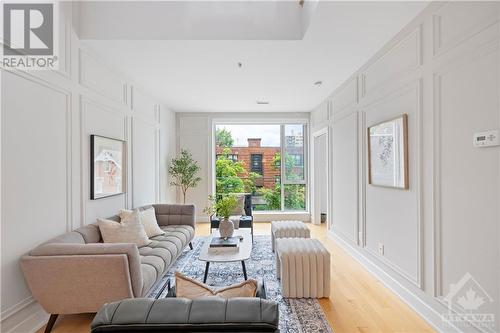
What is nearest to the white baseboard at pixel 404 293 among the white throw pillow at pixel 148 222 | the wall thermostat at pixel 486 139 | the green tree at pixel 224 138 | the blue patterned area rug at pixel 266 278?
the blue patterned area rug at pixel 266 278

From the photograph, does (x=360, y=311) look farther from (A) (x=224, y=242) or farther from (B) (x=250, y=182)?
→ (B) (x=250, y=182)

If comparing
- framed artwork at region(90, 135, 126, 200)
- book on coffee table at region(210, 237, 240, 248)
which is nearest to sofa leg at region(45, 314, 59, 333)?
framed artwork at region(90, 135, 126, 200)

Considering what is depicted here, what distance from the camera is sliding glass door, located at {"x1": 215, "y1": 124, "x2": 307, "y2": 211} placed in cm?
679

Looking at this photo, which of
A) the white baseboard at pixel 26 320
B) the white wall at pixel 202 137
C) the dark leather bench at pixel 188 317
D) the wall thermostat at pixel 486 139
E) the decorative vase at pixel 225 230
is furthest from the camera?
the white wall at pixel 202 137

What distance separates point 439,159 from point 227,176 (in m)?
4.99

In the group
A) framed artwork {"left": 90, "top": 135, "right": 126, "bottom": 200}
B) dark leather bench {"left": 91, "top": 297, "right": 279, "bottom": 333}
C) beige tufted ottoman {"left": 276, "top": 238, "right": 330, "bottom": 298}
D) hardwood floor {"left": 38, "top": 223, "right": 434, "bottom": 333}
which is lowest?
hardwood floor {"left": 38, "top": 223, "right": 434, "bottom": 333}

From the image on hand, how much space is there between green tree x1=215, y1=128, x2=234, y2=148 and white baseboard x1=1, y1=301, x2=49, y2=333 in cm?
489

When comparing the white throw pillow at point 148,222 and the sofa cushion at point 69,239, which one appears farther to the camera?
the white throw pillow at point 148,222

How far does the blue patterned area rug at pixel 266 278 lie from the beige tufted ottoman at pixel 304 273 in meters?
0.08

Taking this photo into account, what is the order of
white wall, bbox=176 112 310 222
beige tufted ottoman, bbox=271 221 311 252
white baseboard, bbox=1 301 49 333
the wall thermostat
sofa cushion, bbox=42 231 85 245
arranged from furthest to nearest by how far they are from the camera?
white wall, bbox=176 112 310 222, beige tufted ottoman, bbox=271 221 311 252, sofa cushion, bbox=42 231 85 245, white baseboard, bbox=1 301 49 333, the wall thermostat

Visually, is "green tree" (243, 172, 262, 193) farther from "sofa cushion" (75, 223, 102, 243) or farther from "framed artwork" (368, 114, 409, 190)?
"sofa cushion" (75, 223, 102, 243)

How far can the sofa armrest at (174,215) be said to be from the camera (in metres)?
4.31

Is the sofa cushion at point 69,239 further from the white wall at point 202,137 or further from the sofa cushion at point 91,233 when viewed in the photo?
the white wall at point 202,137

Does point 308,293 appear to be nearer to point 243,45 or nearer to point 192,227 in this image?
point 192,227
